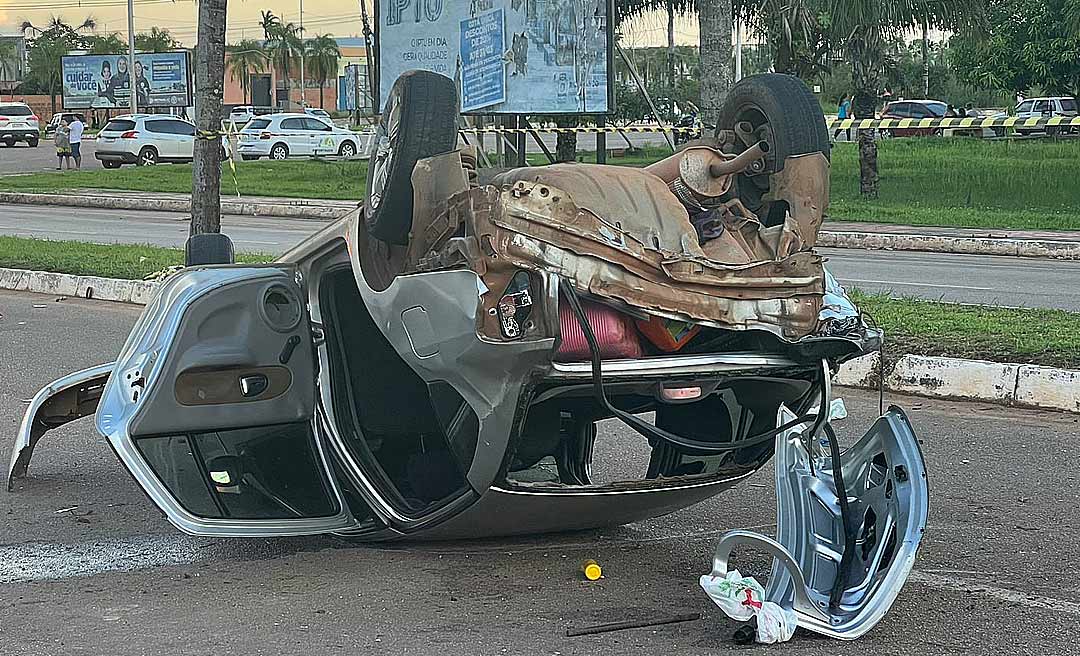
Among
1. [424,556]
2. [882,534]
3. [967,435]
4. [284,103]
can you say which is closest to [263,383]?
[424,556]

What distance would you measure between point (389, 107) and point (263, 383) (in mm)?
Answer: 1068

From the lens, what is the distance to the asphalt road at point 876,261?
41.0 feet

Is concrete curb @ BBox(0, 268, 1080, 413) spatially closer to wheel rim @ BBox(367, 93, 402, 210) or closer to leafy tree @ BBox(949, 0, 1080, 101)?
wheel rim @ BBox(367, 93, 402, 210)

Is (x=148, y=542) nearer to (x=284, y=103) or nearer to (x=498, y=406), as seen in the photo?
(x=498, y=406)

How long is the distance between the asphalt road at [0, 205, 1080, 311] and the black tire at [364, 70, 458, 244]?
8.14m

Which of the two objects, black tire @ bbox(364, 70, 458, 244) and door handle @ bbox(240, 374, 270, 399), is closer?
black tire @ bbox(364, 70, 458, 244)

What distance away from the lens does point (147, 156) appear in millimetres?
40438

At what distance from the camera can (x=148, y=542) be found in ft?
17.0

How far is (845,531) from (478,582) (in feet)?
3.99

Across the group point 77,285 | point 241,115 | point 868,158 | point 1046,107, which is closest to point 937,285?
point 77,285

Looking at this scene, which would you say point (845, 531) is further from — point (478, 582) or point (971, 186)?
point (971, 186)

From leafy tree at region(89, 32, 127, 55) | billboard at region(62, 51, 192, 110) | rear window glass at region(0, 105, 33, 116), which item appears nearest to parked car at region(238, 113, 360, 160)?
rear window glass at region(0, 105, 33, 116)

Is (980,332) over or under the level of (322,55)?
under

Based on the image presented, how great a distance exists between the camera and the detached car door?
4.73m
